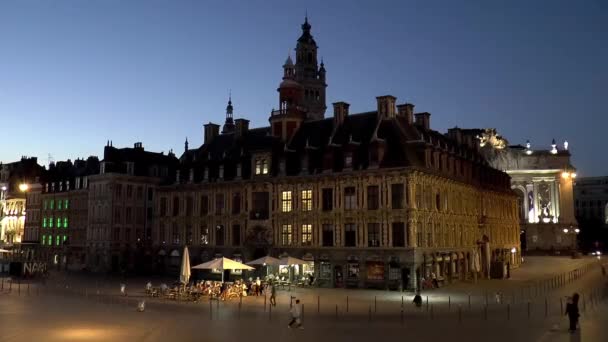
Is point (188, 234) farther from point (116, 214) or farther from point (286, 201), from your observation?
point (116, 214)

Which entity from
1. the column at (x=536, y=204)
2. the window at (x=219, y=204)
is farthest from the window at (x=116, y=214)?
the column at (x=536, y=204)

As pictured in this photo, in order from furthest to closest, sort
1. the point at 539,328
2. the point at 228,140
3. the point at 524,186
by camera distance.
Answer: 1. the point at 524,186
2. the point at 228,140
3. the point at 539,328

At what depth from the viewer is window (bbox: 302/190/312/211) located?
55159 millimetres

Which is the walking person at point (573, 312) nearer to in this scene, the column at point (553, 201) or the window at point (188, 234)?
the window at point (188, 234)

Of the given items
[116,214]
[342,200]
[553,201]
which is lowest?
[116,214]

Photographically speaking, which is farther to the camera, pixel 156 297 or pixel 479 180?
pixel 479 180

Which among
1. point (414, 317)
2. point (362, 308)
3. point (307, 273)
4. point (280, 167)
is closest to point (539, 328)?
point (414, 317)

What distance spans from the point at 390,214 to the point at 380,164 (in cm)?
446

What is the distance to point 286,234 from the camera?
56.7 meters

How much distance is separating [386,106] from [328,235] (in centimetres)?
1343

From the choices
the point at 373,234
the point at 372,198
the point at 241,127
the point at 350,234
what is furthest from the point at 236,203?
the point at 373,234

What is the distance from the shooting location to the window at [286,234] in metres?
56.3

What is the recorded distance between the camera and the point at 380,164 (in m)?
50.7

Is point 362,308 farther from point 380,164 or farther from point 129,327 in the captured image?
point 380,164
